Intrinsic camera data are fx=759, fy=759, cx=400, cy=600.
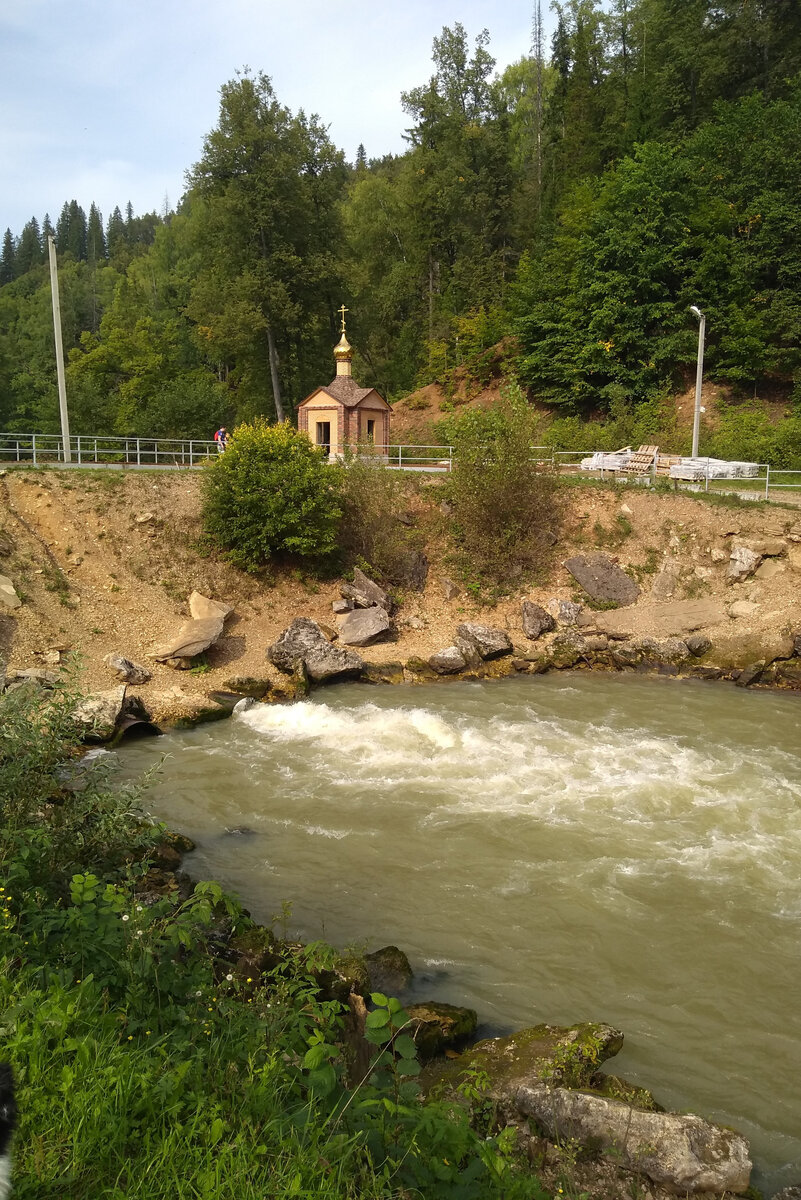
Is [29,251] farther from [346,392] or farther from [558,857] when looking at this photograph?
[558,857]

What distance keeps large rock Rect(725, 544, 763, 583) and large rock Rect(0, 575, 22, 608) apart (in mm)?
19011

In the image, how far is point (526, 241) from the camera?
52188 mm

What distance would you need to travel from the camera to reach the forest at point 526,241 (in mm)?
37625

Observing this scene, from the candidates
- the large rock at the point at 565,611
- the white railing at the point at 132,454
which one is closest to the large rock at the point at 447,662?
the large rock at the point at 565,611

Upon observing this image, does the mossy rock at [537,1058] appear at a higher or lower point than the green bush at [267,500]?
lower

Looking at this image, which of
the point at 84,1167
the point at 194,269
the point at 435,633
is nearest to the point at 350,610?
the point at 435,633

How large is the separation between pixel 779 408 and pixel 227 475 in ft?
95.7

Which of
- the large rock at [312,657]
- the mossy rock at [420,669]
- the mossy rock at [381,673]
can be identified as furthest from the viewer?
the mossy rock at [420,669]

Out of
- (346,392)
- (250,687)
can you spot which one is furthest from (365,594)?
(346,392)

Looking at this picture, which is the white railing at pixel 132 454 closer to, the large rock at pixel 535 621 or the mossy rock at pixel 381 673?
the mossy rock at pixel 381 673

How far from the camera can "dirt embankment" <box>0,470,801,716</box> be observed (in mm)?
17953

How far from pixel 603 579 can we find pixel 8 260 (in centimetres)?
14893

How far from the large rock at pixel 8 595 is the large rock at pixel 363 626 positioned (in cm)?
783

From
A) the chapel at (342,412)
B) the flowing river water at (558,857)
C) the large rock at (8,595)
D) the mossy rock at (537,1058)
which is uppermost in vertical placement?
the chapel at (342,412)
